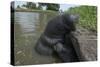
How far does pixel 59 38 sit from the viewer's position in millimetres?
2322

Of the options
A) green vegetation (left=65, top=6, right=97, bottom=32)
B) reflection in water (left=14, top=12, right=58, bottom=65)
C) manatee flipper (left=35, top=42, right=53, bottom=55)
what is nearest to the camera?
reflection in water (left=14, top=12, right=58, bottom=65)

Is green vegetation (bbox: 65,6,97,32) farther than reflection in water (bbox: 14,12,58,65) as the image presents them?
Yes

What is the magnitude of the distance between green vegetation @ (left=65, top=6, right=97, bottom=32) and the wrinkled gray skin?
0.27 ft

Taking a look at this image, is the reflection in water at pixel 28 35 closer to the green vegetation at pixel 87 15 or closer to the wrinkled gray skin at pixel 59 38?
the wrinkled gray skin at pixel 59 38

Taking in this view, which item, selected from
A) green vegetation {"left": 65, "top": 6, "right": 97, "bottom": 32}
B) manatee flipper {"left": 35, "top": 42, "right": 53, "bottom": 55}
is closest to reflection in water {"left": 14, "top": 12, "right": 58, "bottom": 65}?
manatee flipper {"left": 35, "top": 42, "right": 53, "bottom": 55}

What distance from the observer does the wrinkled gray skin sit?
2.26 meters

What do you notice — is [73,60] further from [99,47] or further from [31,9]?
[31,9]

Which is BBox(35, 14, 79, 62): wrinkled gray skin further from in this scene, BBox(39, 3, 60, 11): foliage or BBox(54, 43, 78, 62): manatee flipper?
BBox(39, 3, 60, 11): foliage

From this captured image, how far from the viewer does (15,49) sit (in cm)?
211

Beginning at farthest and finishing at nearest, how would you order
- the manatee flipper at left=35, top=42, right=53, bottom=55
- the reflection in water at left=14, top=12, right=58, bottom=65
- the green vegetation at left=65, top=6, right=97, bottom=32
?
the green vegetation at left=65, top=6, right=97, bottom=32, the manatee flipper at left=35, top=42, right=53, bottom=55, the reflection in water at left=14, top=12, right=58, bottom=65

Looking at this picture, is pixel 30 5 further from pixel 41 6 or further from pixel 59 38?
pixel 59 38

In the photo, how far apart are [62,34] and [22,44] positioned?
54 centimetres

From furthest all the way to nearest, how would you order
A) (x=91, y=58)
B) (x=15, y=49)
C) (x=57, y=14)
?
(x=91, y=58), (x=57, y=14), (x=15, y=49)
